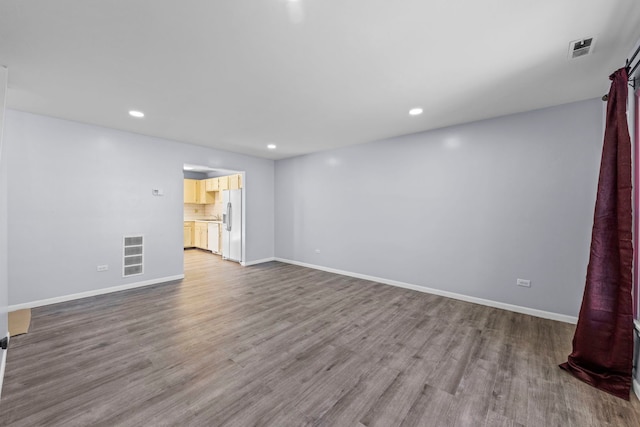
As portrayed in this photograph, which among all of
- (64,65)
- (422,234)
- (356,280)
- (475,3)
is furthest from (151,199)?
(475,3)

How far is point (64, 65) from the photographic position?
2301 mm

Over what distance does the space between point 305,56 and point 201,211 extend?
8449 millimetres

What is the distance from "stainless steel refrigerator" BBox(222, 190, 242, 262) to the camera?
6281 millimetres

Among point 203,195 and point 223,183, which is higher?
point 223,183

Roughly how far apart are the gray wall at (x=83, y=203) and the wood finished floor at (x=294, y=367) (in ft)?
1.89

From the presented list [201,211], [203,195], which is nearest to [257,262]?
[203,195]

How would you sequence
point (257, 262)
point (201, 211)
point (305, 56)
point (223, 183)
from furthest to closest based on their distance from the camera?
point (201, 211)
point (223, 183)
point (257, 262)
point (305, 56)

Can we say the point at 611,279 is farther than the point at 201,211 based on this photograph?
No

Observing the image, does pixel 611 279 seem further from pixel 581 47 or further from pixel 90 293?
pixel 90 293

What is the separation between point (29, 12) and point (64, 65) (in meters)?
0.75

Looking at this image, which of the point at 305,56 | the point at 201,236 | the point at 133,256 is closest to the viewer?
the point at 305,56

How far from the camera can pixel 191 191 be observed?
8.51m

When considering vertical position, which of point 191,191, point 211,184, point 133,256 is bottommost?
point 133,256

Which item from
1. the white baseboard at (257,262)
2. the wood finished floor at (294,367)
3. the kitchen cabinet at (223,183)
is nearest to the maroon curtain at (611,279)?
the wood finished floor at (294,367)
